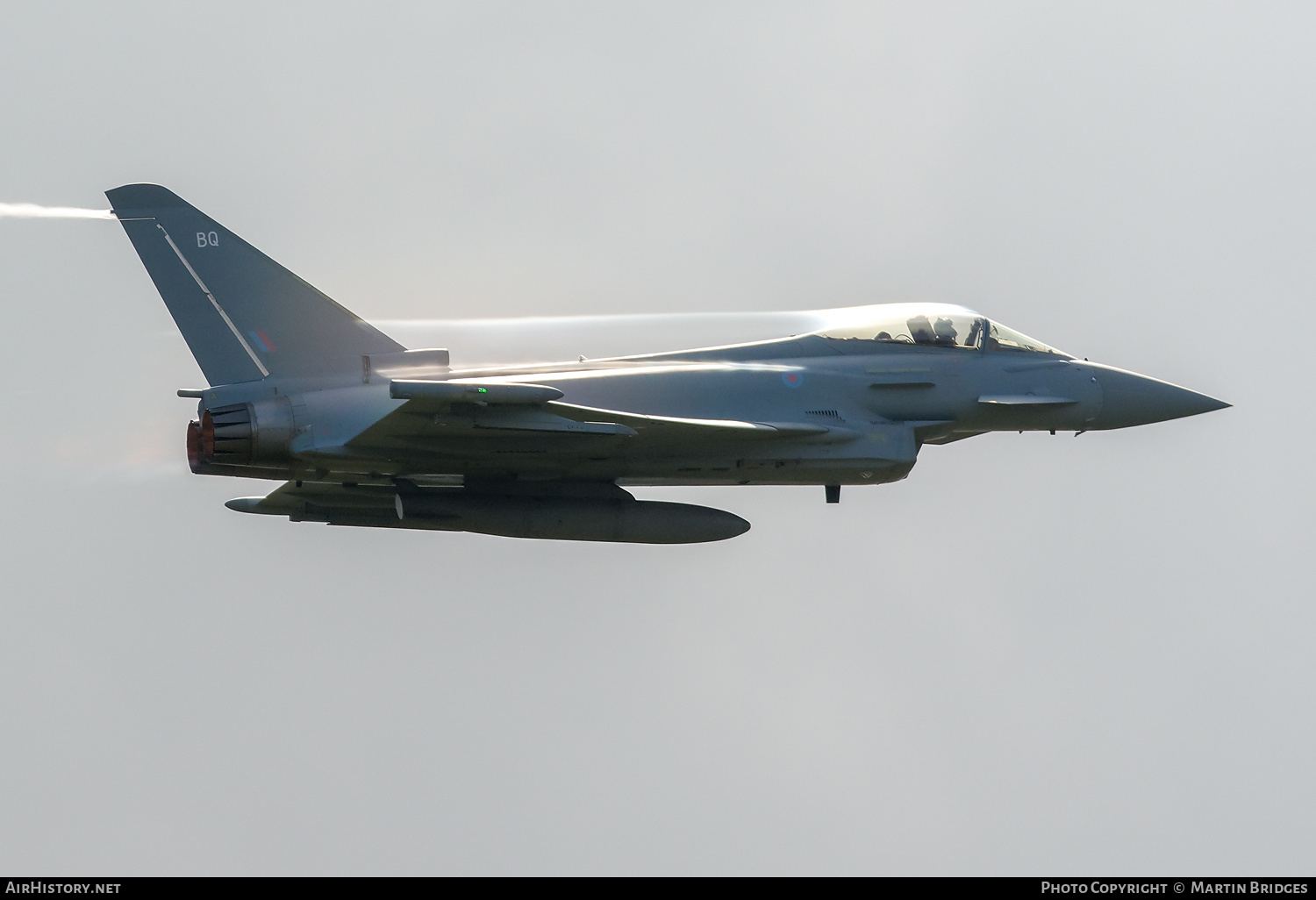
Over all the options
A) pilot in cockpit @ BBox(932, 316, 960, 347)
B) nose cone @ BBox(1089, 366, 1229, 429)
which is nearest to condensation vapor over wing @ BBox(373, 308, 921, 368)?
pilot in cockpit @ BBox(932, 316, 960, 347)

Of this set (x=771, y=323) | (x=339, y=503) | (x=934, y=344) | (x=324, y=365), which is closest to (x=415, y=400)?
(x=324, y=365)

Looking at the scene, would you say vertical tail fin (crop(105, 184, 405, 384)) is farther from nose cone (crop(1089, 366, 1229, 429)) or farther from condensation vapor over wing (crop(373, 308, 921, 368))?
nose cone (crop(1089, 366, 1229, 429))

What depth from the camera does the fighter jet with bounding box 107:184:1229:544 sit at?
1838cm

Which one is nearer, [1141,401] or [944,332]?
[944,332]

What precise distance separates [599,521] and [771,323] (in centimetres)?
317

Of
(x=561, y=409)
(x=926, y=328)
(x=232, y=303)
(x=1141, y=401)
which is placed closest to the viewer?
(x=561, y=409)

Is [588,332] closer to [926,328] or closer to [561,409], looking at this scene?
[561,409]

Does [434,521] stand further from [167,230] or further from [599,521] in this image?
[167,230]

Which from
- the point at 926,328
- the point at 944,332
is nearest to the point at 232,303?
the point at 926,328

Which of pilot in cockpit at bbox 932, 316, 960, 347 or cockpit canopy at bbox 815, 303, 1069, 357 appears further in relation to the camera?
pilot in cockpit at bbox 932, 316, 960, 347

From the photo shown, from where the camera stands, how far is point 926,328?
69.0 feet

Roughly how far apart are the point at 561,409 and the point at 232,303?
4.17 metres

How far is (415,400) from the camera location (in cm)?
1708

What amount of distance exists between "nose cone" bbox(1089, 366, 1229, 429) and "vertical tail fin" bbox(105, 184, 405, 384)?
8.60 m
